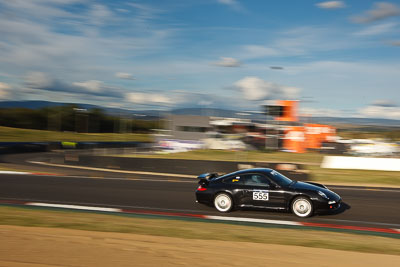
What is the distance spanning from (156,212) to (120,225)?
219 cm

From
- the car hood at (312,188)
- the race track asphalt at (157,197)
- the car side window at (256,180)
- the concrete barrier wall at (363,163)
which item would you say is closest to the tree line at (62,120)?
the concrete barrier wall at (363,163)

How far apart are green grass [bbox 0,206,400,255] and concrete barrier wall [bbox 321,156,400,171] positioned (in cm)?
1208

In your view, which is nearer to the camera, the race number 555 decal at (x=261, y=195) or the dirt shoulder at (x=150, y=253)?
the dirt shoulder at (x=150, y=253)

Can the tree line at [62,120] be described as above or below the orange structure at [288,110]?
above

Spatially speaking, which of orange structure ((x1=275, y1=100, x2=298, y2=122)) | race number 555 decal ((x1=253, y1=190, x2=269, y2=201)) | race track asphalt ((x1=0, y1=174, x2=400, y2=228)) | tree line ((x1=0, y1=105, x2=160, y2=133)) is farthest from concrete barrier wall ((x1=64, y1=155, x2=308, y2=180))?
tree line ((x1=0, y1=105, x2=160, y2=133))

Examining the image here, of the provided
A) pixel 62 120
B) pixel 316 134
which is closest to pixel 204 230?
pixel 316 134

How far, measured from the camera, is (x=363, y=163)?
730 inches

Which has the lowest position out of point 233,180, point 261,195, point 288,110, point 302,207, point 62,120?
point 302,207

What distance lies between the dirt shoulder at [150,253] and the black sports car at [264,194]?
3135 mm

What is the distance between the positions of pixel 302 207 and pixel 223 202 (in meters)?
1.91

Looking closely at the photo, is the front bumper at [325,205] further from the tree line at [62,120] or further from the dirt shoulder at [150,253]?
the tree line at [62,120]

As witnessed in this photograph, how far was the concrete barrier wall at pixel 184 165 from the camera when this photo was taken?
17.8 meters

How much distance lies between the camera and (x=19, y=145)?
1236 inches

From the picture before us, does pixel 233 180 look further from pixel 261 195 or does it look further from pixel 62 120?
pixel 62 120
